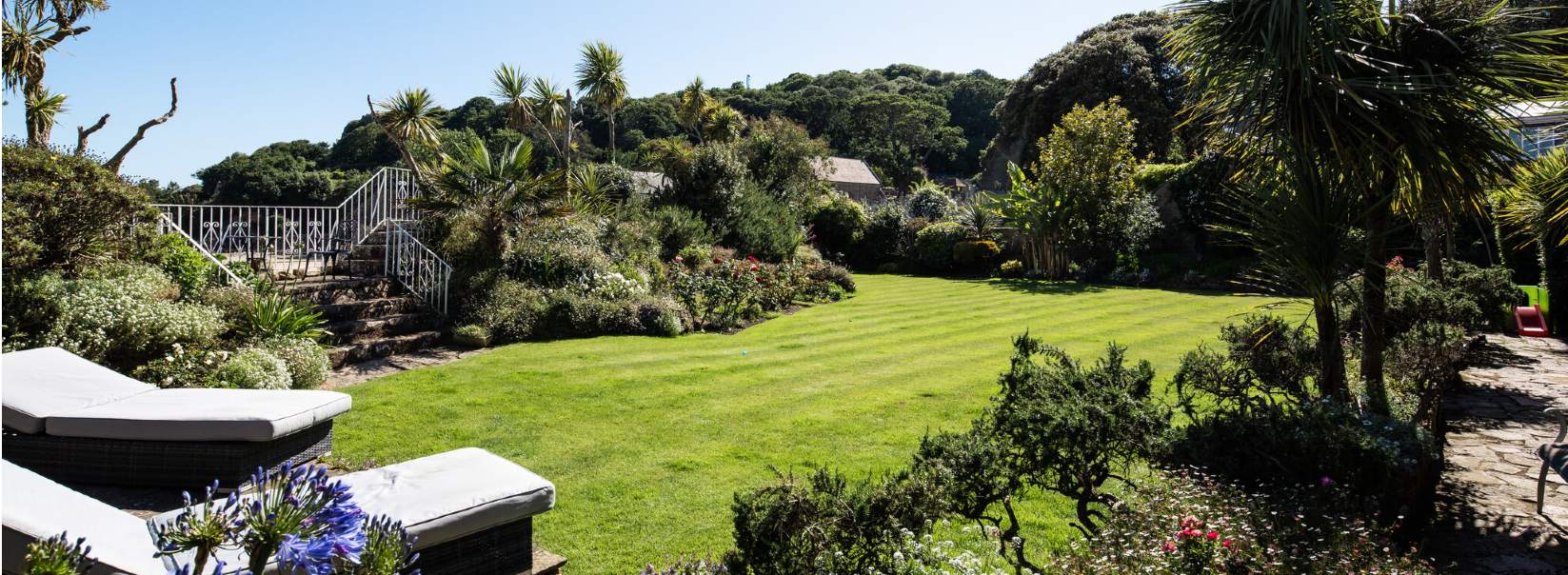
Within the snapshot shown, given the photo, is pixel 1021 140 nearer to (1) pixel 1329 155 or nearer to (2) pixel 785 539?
(1) pixel 1329 155

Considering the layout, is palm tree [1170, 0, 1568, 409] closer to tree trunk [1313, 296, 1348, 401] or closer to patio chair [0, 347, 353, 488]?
tree trunk [1313, 296, 1348, 401]

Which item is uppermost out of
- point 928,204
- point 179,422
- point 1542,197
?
point 928,204

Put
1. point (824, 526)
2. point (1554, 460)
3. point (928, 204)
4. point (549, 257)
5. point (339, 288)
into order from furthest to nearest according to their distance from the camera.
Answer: point (928, 204) < point (549, 257) < point (339, 288) < point (1554, 460) < point (824, 526)

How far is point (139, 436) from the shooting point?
4.43 m

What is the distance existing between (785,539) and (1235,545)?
1.84 metres

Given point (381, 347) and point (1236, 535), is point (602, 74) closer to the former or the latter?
point (381, 347)

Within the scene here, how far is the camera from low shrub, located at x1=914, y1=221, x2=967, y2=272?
24422 mm

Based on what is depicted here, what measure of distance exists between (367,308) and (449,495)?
8.49 m

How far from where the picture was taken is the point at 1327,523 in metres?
3.48

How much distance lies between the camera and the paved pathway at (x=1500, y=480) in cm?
412

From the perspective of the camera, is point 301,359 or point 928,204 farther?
point 928,204

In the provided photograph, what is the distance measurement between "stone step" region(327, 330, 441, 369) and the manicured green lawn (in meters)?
1.05

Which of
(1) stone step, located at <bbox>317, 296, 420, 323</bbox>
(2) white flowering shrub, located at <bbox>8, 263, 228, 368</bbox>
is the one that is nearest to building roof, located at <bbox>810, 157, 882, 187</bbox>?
(1) stone step, located at <bbox>317, 296, 420, 323</bbox>

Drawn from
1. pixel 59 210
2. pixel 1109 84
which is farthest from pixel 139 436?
pixel 1109 84
